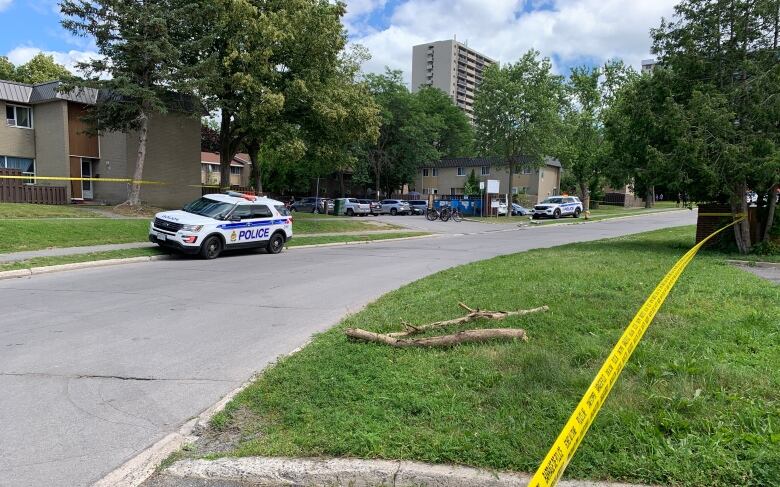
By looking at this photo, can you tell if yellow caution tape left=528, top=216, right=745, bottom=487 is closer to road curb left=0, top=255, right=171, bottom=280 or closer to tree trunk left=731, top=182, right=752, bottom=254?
tree trunk left=731, top=182, right=752, bottom=254

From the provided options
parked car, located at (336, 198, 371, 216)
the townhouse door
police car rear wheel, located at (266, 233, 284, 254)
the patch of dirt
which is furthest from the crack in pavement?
parked car, located at (336, 198, 371, 216)

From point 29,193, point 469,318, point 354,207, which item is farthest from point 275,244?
point 354,207

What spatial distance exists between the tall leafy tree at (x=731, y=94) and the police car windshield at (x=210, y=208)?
12.8 meters

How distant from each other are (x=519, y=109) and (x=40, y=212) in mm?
32974

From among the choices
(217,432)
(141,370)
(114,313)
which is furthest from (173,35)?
(217,432)

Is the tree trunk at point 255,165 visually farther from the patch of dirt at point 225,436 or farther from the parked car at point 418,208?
the patch of dirt at point 225,436

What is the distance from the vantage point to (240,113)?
81.0ft

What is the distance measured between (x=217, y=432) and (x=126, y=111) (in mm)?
24459

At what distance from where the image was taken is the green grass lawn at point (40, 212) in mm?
19734

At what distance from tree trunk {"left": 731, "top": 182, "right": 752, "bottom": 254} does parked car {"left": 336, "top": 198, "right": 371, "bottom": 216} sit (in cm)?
3318

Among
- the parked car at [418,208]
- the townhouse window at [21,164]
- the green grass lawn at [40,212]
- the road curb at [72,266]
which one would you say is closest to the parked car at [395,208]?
the parked car at [418,208]

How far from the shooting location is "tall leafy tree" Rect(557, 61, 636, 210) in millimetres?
52250

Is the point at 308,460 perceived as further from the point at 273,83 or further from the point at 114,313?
the point at 273,83

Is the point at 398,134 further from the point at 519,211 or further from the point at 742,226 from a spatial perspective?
the point at 742,226
